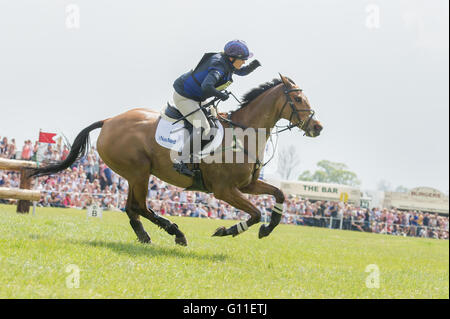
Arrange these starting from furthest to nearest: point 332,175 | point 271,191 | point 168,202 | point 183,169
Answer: point 332,175
point 168,202
point 271,191
point 183,169

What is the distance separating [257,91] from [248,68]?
1.38ft

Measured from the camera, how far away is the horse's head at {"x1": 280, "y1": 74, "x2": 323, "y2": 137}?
319 inches

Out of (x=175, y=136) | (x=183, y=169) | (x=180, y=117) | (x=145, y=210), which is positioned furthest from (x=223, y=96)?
(x=145, y=210)

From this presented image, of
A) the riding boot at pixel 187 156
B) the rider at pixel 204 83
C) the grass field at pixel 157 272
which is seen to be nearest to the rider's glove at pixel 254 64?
the rider at pixel 204 83

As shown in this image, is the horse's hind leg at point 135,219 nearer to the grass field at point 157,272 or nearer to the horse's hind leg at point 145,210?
the horse's hind leg at point 145,210

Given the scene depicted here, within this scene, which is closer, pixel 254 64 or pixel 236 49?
pixel 236 49

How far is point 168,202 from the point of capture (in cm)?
2314

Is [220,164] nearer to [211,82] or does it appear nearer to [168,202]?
[211,82]

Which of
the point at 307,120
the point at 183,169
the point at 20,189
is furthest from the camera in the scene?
the point at 20,189

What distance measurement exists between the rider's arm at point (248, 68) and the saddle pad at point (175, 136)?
3.33 ft

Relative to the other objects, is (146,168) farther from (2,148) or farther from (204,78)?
(2,148)

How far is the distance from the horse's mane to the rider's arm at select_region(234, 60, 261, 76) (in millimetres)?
328

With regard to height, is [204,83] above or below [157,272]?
above
